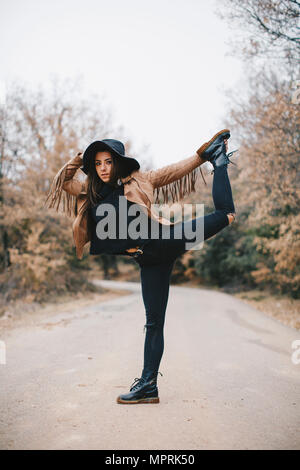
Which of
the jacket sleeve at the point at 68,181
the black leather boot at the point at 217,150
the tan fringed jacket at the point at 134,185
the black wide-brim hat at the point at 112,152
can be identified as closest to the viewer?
the black leather boot at the point at 217,150

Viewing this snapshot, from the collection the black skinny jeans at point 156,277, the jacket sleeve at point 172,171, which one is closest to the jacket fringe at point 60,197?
the jacket sleeve at point 172,171

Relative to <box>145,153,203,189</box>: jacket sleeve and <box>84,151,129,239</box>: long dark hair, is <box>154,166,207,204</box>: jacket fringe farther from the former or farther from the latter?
<box>84,151,129,239</box>: long dark hair

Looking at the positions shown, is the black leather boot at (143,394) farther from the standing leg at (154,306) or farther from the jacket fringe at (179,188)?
the jacket fringe at (179,188)

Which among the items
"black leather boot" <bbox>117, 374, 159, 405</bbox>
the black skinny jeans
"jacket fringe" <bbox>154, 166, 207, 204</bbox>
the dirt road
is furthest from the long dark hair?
the dirt road

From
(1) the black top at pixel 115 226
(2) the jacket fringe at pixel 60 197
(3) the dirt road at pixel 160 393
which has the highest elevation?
(2) the jacket fringe at pixel 60 197

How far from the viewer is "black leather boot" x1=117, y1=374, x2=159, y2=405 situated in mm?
3189

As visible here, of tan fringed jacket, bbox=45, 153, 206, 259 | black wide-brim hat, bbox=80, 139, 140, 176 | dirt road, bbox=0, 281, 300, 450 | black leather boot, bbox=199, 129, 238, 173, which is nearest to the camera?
dirt road, bbox=0, 281, 300, 450

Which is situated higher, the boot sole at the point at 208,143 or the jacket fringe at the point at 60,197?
the boot sole at the point at 208,143

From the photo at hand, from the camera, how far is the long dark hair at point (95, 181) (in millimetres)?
3330

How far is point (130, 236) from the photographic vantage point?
3145mm

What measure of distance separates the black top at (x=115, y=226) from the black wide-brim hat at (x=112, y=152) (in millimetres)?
177

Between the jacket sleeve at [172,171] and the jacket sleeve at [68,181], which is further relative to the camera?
the jacket sleeve at [68,181]

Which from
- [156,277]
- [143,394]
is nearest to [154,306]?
[156,277]
